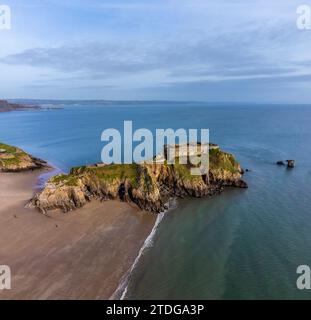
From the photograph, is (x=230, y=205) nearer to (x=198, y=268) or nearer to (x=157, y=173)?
(x=157, y=173)

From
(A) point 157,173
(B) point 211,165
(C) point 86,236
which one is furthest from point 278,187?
(C) point 86,236

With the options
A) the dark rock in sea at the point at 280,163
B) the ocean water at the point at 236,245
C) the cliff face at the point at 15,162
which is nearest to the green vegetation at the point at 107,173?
the ocean water at the point at 236,245

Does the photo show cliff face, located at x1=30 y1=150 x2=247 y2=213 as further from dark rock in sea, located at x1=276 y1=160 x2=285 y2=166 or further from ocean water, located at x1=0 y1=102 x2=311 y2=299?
dark rock in sea, located at x1=276 y1=160 x2=285 y2=166

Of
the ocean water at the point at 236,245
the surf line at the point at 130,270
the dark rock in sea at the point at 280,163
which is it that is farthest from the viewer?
the dark rock in sea at the point at 280,163

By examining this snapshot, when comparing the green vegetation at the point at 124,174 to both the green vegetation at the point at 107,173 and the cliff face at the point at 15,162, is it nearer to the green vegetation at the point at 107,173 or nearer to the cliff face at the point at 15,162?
the green vegetation at the point at 107,173

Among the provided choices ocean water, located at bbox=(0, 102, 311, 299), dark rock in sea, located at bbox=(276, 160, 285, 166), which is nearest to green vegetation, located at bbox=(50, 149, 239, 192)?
ocean water, located at bbox=(0, 102, 311, 299)
